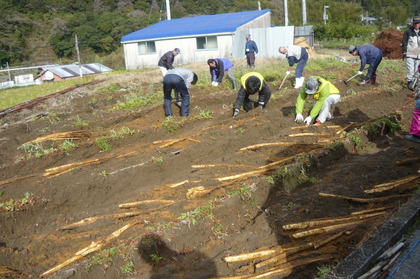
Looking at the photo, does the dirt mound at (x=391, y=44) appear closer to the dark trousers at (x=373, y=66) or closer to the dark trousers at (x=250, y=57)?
the dark trousers at (x=250, y=57)

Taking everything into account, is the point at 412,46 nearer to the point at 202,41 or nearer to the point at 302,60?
the point at 302,60

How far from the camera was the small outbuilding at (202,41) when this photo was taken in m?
24.9

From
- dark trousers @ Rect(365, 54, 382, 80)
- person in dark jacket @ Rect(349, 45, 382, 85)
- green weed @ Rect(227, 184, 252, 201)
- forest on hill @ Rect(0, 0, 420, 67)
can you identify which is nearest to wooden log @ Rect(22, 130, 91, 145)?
green weed @ Rect(227, 184, 252, 201)

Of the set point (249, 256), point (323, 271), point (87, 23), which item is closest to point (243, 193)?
point (249, 256)

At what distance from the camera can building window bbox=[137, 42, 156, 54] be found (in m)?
27.3

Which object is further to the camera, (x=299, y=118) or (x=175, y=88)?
(x=175, y=88)

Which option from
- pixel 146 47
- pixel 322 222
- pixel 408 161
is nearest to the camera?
pixel 322 222

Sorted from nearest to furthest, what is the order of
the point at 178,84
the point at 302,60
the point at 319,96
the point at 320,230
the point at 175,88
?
the point at 320,230 < the point at 319,96 < the point at 178,84 < the point at 175,88 < the point at 302,60

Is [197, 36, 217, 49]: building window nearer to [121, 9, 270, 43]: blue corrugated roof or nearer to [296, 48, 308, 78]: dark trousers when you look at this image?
[121, 9, 270, 43]: blue corrugated roof

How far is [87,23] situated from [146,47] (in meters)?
26.1

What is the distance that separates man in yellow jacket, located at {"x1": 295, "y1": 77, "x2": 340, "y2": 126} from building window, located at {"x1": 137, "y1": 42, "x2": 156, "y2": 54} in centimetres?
2089

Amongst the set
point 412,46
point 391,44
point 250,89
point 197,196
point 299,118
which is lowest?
point 197,196

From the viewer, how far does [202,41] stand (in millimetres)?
25938

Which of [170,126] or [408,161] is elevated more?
[170,126]
